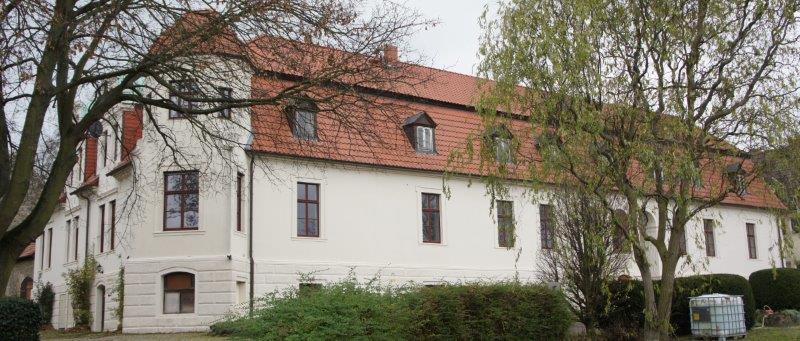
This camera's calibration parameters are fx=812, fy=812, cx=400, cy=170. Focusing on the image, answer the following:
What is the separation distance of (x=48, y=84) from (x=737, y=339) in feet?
51.5

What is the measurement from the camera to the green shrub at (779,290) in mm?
24359

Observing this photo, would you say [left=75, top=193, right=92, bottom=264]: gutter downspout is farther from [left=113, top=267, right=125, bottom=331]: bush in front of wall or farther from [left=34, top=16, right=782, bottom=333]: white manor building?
[left=113, top=267, right=125, bottom=331]: bush in front of wall

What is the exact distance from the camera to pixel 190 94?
11.9 m

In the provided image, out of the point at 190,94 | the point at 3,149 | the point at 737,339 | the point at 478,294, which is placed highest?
the point at 190,94

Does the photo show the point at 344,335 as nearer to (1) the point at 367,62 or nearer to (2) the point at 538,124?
(1) the point at 367,62

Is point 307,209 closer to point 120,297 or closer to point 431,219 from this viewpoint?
point 431,219

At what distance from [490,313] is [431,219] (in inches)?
423

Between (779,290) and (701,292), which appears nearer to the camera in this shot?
(701,292)

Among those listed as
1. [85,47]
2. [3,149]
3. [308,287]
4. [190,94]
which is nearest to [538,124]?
[308,287]

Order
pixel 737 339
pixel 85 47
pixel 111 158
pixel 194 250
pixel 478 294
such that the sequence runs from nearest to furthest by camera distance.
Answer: pixel 85 47
pixel 478 294
pixel 737 339
pixel 194 250
pixel 111 158

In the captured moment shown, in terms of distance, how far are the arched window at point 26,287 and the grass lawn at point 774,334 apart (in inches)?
1304

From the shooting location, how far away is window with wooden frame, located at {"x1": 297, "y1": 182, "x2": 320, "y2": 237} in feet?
78.8

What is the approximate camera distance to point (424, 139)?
88.3 ft

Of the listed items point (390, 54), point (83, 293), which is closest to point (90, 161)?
point (83, 293)
